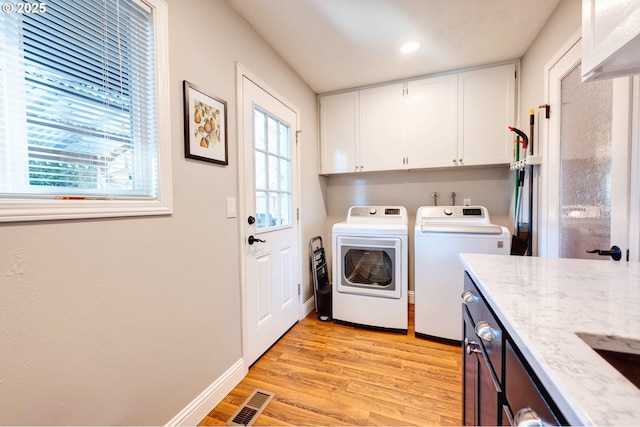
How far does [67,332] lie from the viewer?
2.92 feet

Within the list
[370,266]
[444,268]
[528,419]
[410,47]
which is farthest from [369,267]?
[528,419]

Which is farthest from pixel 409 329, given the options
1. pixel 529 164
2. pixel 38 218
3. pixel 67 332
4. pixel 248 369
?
pixel 38 218

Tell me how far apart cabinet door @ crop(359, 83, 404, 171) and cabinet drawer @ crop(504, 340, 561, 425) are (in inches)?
89.3

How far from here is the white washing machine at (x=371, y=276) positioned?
2275 mm

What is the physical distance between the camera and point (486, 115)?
93.7 inches

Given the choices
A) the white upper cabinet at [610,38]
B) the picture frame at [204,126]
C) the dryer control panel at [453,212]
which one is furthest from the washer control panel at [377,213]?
the white upper cabinet at [610,38]

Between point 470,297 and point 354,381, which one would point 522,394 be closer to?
point 470,297

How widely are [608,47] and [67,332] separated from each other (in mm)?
1814

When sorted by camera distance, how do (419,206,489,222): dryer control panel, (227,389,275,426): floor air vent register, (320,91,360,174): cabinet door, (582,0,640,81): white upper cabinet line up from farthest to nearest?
(320,91,360,174): cabinet door, (419,206,489,222): dryer control panel, (227,389,275,426): floor air vent register, (582,0,640,81): white upper cabinet

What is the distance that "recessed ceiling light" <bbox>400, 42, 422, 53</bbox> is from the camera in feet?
6.72

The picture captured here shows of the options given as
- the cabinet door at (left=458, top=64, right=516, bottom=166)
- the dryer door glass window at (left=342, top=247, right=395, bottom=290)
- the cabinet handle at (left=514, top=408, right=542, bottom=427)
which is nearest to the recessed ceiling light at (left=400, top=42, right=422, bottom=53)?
the cabinet door at (left=458, top=64, right=516, bottom=166)

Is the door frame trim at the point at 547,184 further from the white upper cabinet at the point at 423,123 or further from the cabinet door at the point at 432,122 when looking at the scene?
the cabinet door at the point at 432,122

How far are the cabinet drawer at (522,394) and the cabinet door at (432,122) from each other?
2.22 m

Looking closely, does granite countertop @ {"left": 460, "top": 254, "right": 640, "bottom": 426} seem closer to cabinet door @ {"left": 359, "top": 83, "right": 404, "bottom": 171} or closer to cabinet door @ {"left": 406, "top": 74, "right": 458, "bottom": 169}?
cabinet door @ {"left": 406, "top": 74, "right": 458, "bottom": 169}
